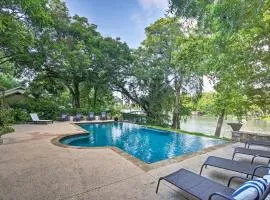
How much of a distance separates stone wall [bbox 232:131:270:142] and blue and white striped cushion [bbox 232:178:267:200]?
6.75m

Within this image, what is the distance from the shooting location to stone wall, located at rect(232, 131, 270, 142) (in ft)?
25.6

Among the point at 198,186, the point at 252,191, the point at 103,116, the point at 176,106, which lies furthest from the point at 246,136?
the point at 103,116

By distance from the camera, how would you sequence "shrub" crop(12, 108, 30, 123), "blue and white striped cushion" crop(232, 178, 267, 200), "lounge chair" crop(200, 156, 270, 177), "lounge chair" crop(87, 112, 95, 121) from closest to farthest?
"blue and white striped cushion" crop(232, 178, 267, 200)
"lounge chair" crop(200, 156, 270, 177)
"shrub" crop(12, 108, 30, 123)
"lounge chair" crop(87, 112, 95, 121)

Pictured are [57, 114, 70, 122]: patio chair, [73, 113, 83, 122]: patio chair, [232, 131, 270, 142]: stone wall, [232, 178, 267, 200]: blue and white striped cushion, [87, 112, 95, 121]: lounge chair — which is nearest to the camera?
[232, 178, 267, 200]: blue and white striped cushion

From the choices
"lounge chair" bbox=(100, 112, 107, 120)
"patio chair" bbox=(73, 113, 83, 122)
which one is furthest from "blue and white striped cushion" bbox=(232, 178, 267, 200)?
"lounge chair" bbox=(100, 112, 107, 120)

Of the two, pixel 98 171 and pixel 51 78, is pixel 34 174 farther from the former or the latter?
pixel 51 78

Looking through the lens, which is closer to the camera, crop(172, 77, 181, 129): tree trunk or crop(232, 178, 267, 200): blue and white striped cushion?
crop(232, 178, 267, 200): blue and white striped cushion

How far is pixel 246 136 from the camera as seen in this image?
8094 mm

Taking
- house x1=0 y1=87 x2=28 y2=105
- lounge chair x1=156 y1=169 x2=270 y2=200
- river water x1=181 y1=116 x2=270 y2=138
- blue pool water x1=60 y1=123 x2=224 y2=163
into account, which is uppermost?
house x1=0 y1=87 x2=28 y2=105

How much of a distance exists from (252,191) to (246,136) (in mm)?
7055

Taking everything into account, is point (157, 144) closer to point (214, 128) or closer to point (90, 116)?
point (90, 116)

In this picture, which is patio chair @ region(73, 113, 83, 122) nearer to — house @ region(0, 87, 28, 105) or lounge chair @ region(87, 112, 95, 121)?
lounge chair @ region(87, 112, 95, 121)

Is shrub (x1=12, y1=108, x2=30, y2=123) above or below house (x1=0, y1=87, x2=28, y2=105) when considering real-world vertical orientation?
below

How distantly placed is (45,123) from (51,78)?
6.40 metres
